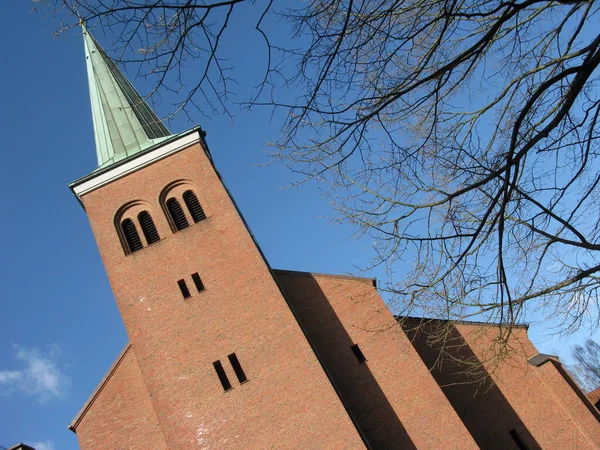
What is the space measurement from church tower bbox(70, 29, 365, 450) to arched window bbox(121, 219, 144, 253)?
0.03 metres

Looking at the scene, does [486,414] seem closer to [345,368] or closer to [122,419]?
[345,368]

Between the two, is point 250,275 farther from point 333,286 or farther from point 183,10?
point 183,10

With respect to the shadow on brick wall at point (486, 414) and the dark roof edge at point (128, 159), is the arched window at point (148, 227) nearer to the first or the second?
the dark roof edge at point (128, 159)

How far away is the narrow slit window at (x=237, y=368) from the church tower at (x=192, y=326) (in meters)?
0.02

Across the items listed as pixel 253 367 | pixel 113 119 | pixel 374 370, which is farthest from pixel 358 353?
pixel 113 119

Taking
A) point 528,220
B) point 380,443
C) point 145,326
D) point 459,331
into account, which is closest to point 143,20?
point 528,220

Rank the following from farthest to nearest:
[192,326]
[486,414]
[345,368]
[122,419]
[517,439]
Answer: [486,414] < [517,439] < [345,368] < [122,419] < [192,326]

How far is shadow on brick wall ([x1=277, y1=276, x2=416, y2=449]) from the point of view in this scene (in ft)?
45.9

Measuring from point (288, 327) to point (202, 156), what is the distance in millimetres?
6572

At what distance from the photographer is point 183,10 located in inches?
186

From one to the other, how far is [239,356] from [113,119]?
411 inches

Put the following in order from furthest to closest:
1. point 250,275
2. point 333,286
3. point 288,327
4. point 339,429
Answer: point 333,286, point 250,275, point 288,327, point 339,429

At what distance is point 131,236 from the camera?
1614 centimetres

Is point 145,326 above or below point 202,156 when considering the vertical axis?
below
